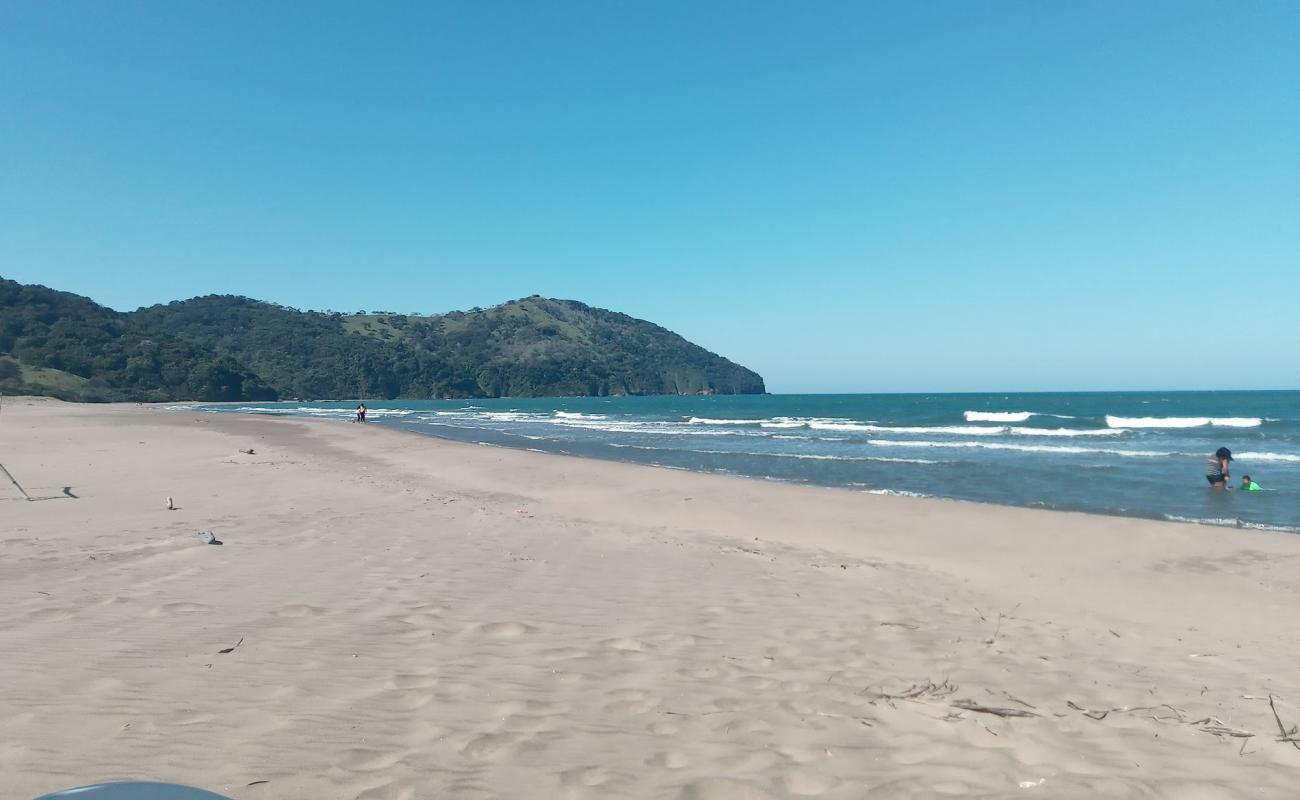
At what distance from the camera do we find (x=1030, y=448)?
26438mm

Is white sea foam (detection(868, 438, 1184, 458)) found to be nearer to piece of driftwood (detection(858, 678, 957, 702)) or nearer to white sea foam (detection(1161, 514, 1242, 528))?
white sea foam (detection(1161, 514, 1242, 528))

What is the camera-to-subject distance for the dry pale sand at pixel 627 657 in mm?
3055

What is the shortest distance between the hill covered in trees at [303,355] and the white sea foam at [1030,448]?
260 feet

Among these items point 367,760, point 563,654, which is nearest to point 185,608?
point 563,654

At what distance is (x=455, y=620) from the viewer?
513 centimetres

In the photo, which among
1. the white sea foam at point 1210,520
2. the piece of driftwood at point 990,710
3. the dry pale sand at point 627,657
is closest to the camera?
the dry pale sand at point 627,657

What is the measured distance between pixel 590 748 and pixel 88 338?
107 metres

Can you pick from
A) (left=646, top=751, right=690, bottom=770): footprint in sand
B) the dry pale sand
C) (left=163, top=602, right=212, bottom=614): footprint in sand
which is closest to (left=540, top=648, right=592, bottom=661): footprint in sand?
the dry pale sand

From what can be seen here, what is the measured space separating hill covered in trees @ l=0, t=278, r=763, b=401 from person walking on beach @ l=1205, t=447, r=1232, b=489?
288ft

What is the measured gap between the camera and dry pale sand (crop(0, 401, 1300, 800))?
3055 mm

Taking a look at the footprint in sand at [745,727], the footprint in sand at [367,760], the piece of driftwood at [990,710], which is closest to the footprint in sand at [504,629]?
the footprint in sand at [367,760]

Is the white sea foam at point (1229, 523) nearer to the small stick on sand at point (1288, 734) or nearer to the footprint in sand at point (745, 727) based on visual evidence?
the small stick on sand at point (1288, 734)

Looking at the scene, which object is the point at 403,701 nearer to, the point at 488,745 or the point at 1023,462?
the point at 488,745

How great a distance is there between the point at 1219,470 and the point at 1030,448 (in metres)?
11.3
